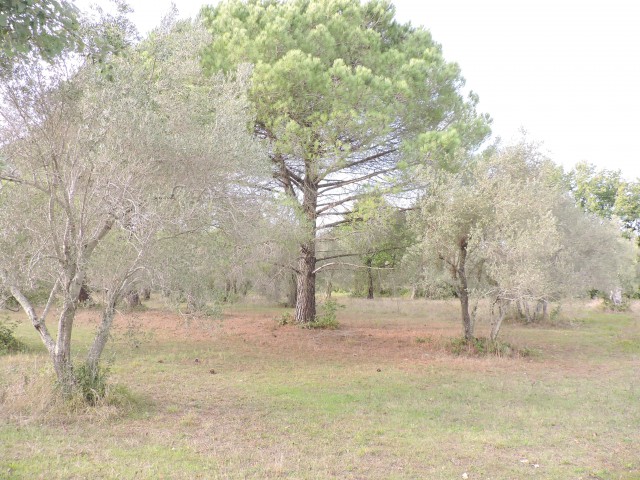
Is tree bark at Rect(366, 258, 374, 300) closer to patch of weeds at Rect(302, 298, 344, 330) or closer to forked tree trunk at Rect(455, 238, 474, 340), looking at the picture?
patch of weeds at Rect(302, 298, 344, 330)

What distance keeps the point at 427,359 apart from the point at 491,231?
170 inches

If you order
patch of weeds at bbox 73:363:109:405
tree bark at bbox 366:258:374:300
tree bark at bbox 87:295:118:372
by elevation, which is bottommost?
patch of weeds at bbox 73:363:109:405

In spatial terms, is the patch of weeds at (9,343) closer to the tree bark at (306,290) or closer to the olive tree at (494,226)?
the tree bark at (306,290)

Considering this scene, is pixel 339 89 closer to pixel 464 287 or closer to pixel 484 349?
pixel 464 287

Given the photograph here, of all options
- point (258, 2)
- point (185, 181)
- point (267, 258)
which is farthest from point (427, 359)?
point (258, 2)

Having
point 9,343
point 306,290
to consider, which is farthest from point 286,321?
point 9,343

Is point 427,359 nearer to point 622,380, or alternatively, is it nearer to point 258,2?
point 622,380

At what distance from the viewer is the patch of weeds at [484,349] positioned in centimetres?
1579

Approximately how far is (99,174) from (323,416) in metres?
5.31

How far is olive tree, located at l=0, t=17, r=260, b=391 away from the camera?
731 centimetres

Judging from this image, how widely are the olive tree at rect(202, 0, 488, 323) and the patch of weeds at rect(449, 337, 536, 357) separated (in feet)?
19.2

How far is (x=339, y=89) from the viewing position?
15391mm

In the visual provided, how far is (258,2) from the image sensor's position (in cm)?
1764

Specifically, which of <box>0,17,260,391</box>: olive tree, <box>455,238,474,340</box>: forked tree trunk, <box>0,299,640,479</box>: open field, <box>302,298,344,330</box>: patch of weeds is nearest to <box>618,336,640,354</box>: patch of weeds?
<box>0,299,640,479</box>: open field
